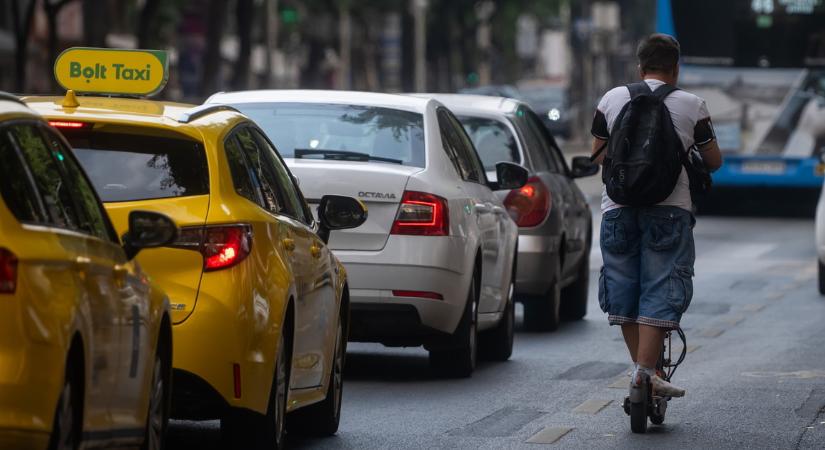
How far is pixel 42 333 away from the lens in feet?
16.4

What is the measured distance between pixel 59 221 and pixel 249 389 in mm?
1862

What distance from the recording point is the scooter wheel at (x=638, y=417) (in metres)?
8.91

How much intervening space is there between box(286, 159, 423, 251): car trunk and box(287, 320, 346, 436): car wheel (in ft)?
5.27

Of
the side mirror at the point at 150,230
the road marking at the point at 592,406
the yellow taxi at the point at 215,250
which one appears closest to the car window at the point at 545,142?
the road marking at the point at 592,406

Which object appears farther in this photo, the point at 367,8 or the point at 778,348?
the point at 367,8

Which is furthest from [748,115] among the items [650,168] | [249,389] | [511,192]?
[249,389]

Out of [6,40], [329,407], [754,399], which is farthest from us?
[6,40]

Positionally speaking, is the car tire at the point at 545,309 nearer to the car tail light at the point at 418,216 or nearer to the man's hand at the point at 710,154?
the car tail light at the point at 418,216

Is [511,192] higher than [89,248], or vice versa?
[89,248]

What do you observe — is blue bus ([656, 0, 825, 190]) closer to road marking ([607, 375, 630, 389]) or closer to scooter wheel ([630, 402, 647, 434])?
road marking ([607, 375, 630, 389])

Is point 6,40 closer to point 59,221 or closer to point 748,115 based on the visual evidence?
point 748,115

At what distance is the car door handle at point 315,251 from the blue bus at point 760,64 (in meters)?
19.9

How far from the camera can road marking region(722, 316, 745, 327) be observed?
587 inches

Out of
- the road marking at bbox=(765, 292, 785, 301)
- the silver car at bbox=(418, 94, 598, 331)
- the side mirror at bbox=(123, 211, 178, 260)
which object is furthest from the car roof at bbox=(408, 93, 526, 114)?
the side mirror at bbox=(123, 211, 178, 260)
